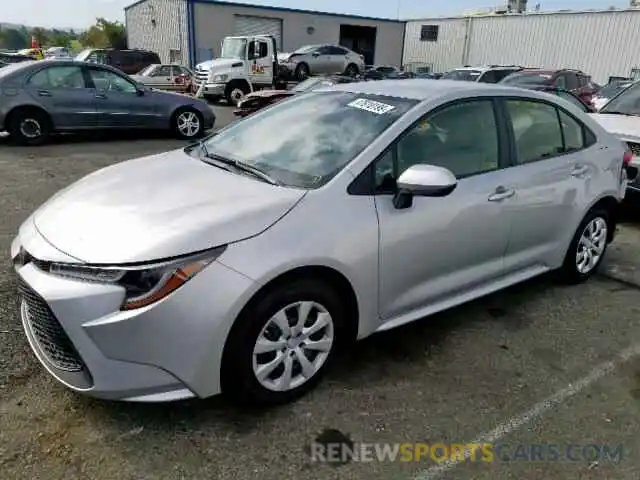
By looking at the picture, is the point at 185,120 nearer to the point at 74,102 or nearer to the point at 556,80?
the point at 74,102

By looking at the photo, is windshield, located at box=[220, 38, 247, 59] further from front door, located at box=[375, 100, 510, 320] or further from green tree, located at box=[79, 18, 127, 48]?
green tree, located at box=[79, 18, 127, 48]

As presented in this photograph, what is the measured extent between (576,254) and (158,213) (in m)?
3.17

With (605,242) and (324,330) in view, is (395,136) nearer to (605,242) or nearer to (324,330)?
(324,330)

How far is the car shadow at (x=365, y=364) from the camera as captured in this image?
2504mm

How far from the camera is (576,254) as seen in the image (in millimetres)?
4109

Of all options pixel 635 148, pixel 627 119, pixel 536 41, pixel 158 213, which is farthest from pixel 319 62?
pixel 158 213

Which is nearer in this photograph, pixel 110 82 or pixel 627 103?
pixel 627 103

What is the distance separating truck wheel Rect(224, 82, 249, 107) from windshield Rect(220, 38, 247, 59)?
1079 millimetres

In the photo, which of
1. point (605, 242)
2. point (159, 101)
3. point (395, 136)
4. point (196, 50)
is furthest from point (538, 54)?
point (395, 136)

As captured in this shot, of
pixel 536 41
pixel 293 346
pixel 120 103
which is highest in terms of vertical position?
pixel 536 41

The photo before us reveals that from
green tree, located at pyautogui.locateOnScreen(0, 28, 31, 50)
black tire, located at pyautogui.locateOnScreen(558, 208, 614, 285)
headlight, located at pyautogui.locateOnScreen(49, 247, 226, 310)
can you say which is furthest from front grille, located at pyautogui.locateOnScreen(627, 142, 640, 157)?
green tree, located at pyautogui.locateOnScreen(0, 28, 31, 50)

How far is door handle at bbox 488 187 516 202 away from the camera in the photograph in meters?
3.23

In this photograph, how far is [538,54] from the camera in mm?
28047

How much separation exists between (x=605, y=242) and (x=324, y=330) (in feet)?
9.53
